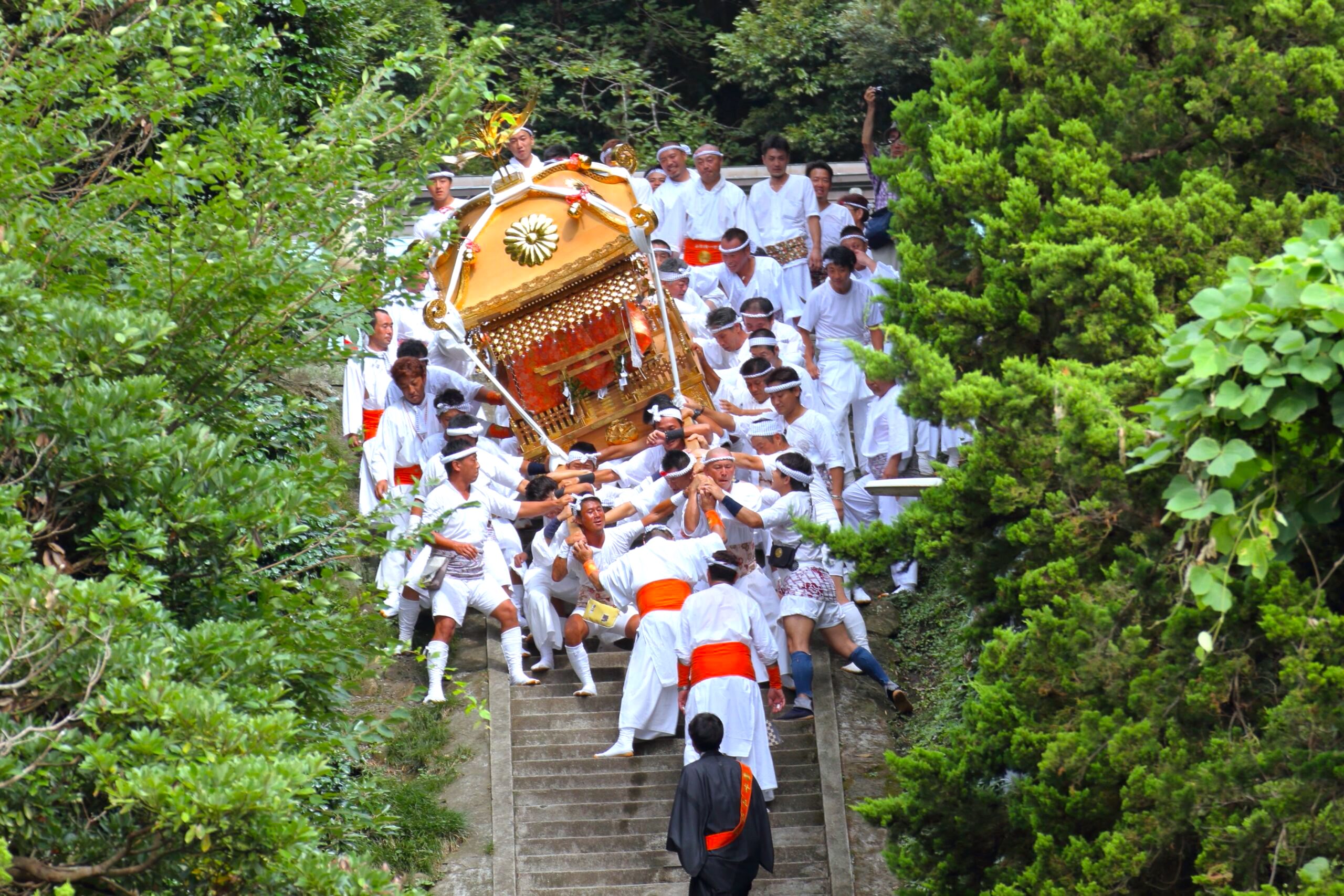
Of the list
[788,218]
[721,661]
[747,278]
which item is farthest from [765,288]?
[721,661]

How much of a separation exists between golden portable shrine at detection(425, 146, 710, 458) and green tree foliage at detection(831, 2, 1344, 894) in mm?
4040

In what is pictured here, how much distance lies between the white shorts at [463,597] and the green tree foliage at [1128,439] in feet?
13.1

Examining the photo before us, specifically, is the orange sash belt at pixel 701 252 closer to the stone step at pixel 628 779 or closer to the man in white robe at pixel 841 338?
the man in white robe at pixel 841 338

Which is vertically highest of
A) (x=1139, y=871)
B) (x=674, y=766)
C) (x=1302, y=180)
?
(x=1302, y=180)

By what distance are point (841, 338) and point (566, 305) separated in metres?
2.36

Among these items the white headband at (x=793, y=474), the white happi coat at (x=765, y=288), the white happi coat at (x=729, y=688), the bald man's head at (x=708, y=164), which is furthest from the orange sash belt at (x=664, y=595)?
the bald man's head at (x=708, y=164)

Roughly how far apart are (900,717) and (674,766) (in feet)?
5.80

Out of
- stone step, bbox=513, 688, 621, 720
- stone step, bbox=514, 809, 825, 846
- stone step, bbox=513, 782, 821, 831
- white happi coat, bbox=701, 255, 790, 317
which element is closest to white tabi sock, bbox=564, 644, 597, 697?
stone step, bbox=513, 688, 621, 720

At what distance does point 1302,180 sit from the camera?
9094 mm

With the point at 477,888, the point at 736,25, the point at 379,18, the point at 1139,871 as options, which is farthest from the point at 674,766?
the point at 736,25

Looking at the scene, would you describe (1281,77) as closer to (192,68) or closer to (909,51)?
(192,68)

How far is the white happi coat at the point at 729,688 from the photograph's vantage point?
10680 millimetres

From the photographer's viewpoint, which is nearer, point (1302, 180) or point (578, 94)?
point (1302, 180)

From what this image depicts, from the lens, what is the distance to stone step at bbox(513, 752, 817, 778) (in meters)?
11.5
